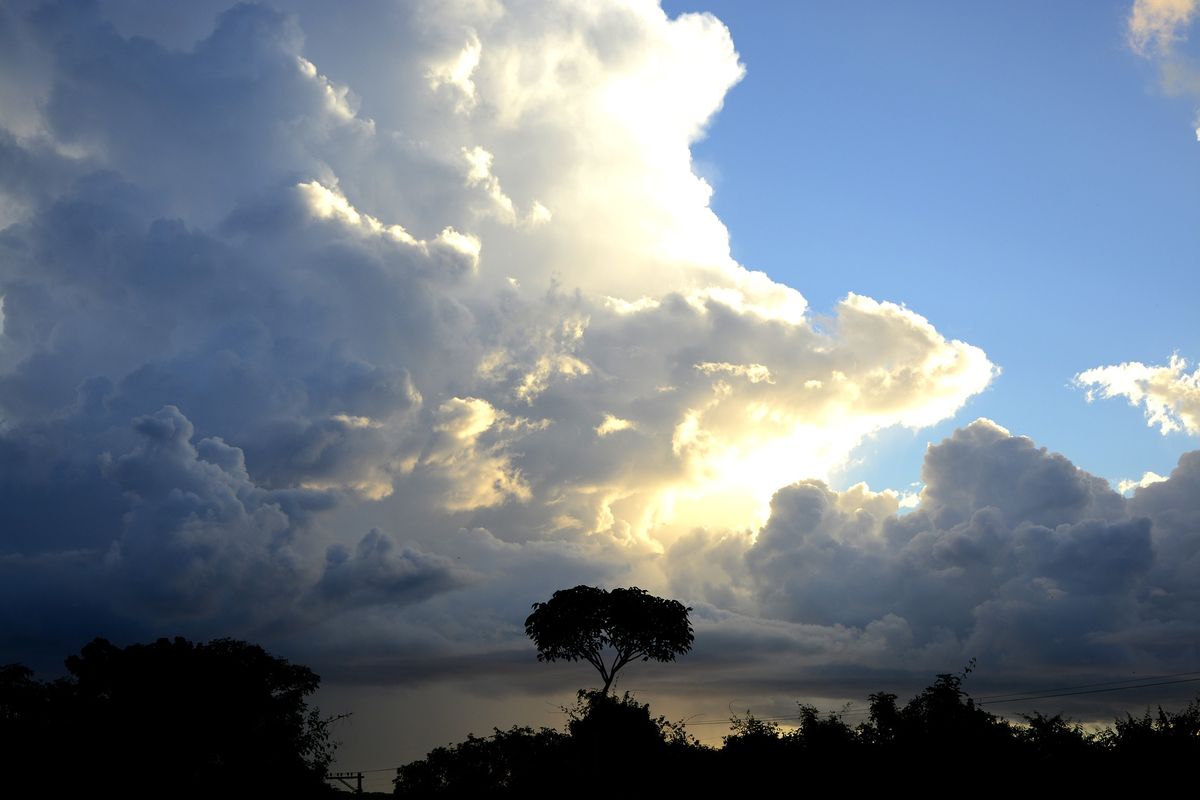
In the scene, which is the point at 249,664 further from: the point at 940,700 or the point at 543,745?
the point at 940,700

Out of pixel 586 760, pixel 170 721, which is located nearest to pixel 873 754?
pixel 586 760

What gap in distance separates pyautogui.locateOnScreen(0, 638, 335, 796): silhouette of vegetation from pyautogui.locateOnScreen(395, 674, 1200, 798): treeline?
787 inches

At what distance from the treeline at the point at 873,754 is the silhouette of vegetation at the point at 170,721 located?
19995 mm

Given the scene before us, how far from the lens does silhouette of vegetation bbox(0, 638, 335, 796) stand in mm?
71812

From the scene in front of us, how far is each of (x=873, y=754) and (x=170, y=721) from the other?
180 ft

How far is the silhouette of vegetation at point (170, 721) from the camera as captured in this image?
71.8 metres

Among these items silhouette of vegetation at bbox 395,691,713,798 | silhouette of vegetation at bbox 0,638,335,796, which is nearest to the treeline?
silhouette of vegetation at bbox 395,691,713,798

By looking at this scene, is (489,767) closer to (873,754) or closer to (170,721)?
(170,721)

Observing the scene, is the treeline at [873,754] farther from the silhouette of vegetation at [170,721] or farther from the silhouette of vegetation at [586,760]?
the silhouette of vegetation at [170,721]

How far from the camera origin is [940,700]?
2397 inches

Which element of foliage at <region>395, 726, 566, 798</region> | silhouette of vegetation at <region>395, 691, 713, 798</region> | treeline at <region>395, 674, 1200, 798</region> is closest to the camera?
treeline at <region>395, 674, 1200, 798</region>

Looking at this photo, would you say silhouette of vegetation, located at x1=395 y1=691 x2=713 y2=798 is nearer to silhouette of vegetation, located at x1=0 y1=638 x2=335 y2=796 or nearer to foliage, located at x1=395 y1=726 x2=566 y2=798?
foliage, located at x1=395 y1=726 x2=566 y2=798

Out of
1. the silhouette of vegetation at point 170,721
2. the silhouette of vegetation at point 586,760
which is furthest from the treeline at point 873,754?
the silhouette of vegetation at point 170,721

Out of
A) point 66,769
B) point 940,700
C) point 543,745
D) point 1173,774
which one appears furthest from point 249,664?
point 1173,774
